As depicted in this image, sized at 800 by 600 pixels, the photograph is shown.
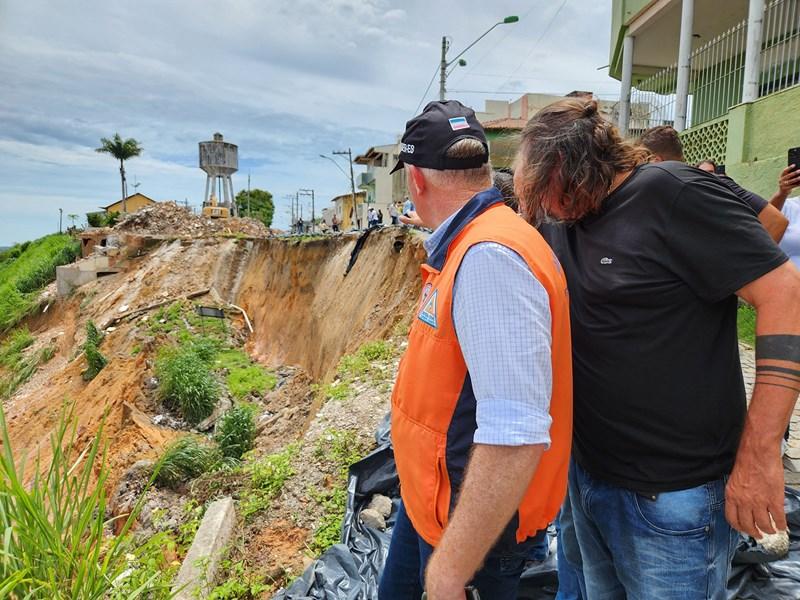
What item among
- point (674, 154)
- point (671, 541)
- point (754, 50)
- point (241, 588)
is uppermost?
point (754, 50)

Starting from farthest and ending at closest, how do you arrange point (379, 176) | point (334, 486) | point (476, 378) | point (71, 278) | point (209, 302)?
point (379, 176) < point (71, 278) < point (209, 302) < point (334, 486) < point (476, 378)

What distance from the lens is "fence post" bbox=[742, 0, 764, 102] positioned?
24.9 feet

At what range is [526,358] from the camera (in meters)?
1.25

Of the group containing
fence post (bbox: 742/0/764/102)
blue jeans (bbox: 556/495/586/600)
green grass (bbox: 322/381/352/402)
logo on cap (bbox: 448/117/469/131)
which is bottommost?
green grass (bbox: 322/381/352/402)

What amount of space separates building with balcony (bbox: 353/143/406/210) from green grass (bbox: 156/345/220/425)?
31.6 metres

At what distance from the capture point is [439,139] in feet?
5.21

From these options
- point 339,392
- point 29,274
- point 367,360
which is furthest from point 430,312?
point 29,274

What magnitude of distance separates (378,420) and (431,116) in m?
3.95

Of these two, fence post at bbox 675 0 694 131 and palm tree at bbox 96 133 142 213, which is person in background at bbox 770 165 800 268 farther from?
palm tree at bbox 96 133 142 213

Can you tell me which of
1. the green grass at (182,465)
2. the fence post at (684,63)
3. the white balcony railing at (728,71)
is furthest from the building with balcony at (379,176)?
the green grass at (182,465)

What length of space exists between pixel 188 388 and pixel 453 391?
10.6 meters

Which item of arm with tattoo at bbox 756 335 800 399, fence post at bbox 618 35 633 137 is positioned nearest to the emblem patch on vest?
arm with tattoo at bbox 756 335 800 399

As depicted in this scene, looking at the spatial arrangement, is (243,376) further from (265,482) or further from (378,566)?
(378,566)

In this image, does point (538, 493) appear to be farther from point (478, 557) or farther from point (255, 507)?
point (255, 507)
